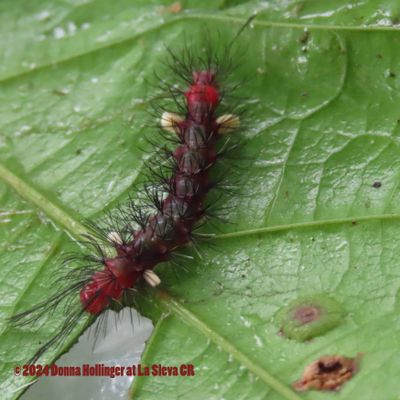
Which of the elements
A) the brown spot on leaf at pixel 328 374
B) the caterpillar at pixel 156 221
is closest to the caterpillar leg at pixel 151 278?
the caterpillar at pixel 156 221

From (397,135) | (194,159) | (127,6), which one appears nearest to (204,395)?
(194,159)

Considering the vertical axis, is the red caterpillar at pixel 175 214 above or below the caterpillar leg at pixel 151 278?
above

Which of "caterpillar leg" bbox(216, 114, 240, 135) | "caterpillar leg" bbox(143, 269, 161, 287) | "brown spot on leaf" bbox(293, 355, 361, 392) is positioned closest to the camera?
"brown spot on leaf" bbox(293, 355, 361, 392)

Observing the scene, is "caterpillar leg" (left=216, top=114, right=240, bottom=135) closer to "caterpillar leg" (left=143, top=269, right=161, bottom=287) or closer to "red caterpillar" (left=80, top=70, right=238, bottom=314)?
"red caterpillar" (left=80, top=70, right=238, bottom=314)

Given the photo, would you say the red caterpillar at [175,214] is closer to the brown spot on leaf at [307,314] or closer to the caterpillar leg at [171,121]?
the caterpillar leg at [171,121]

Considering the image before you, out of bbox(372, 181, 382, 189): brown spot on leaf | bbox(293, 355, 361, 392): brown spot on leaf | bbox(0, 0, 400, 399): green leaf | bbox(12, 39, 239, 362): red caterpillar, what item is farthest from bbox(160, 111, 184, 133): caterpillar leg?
bbox(293, 355, 361, 392): brown spot on leaf

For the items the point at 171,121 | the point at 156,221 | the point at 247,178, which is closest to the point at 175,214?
the point at 156,221
